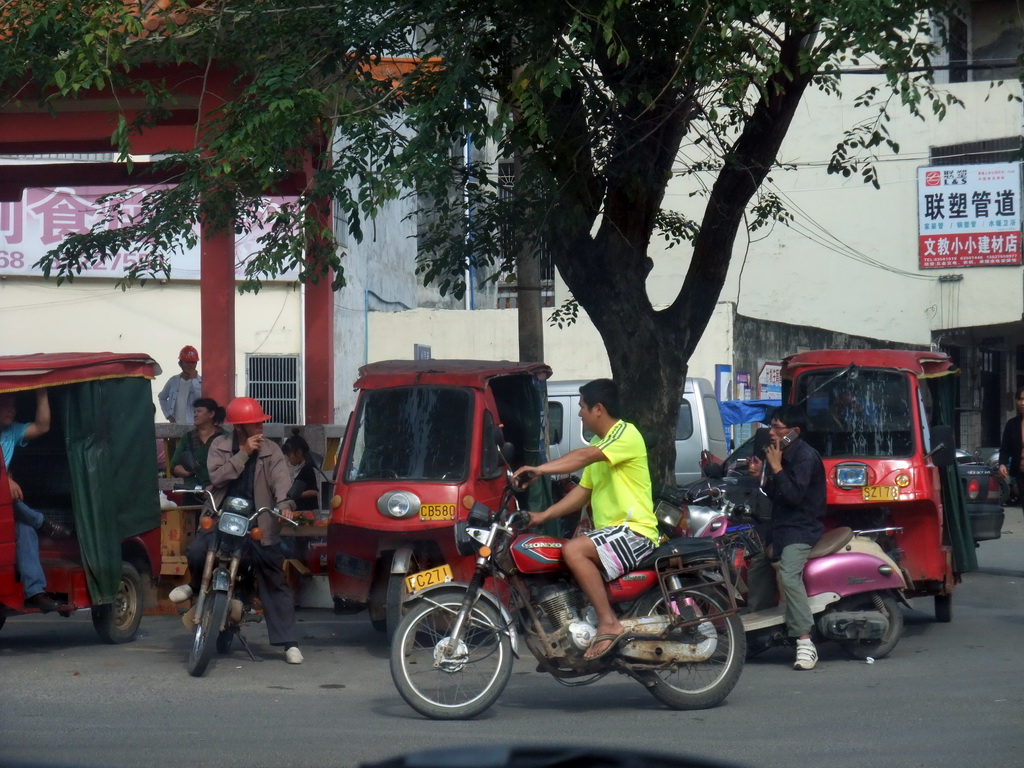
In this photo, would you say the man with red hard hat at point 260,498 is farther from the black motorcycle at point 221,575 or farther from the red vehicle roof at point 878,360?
the red vehicle roof at point 878,360

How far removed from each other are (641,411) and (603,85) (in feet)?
8.89

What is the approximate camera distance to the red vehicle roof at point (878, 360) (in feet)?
31.6

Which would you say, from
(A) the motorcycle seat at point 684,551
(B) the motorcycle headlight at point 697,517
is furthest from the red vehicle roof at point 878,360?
(A) the motorcycle seat at point 684,551

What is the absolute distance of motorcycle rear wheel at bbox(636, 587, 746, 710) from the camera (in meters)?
6.88

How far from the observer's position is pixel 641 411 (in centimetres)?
1075

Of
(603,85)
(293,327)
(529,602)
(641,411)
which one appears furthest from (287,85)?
→ (293,327)

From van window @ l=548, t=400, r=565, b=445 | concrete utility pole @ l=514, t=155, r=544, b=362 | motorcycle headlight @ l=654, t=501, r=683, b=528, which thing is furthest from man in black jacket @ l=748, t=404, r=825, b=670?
van window @ l=548, t=400, r=565, b=445

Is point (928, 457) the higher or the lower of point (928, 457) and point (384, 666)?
the higher

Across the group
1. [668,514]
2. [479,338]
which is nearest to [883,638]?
[668,514]

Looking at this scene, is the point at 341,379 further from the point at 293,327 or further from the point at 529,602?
the point at 529,602

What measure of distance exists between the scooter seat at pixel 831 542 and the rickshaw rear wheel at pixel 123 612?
4.86 meters

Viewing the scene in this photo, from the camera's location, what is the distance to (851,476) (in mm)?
9203

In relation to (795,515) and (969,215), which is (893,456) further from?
(969,215)

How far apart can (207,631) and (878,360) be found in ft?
17.1
